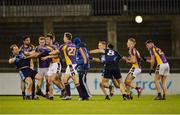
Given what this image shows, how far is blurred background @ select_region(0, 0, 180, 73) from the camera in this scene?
108 ft

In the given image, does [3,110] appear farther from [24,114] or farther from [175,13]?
[175,13]

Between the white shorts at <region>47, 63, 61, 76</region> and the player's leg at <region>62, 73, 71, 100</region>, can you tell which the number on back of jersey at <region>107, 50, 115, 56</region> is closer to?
the player's leg at <region>62, 73, 71, 100</region>

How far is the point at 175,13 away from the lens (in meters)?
32.9

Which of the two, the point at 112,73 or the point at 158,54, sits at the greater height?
the point at 158,54

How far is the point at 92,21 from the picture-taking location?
33219 millimetres

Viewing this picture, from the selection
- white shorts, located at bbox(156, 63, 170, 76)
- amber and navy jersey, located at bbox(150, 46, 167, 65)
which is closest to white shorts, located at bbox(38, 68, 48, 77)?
amber and navy jersey, located at bbox(150, 46, 167, 65)

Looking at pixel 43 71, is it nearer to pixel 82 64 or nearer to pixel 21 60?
pixel 21 60

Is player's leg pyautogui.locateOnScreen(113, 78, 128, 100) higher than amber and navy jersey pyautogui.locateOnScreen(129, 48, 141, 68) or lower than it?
lower

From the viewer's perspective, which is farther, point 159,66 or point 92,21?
point 92,21

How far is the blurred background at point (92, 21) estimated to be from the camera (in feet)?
108

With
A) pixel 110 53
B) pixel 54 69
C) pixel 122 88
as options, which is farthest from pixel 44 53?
pixel 122 88

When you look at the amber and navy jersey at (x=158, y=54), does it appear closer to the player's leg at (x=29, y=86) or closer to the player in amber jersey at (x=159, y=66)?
the player in amber jersey at (x=159, y=66)

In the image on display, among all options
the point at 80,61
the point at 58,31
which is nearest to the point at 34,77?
the point at 80,61

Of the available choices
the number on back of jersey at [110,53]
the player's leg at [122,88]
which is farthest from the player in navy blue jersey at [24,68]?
the player's leg at [122,88]
